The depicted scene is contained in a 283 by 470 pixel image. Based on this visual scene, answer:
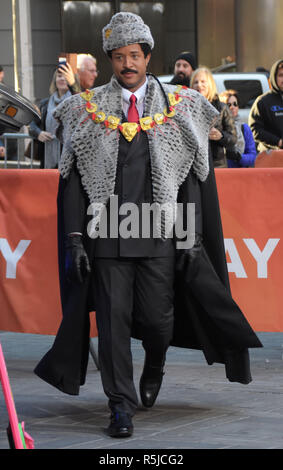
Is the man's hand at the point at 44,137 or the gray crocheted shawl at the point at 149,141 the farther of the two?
the man's hand at the point at 44,137

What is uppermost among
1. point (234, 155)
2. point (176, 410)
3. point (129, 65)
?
point (129, 65)

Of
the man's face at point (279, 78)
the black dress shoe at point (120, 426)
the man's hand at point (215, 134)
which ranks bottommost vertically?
the black dress shoe at point (120, 426)

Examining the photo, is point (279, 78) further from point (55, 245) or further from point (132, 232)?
point (132, 232)

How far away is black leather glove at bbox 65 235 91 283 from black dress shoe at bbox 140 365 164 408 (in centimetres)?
72

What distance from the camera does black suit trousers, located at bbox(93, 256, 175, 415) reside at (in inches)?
210

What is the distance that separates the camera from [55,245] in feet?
22.8

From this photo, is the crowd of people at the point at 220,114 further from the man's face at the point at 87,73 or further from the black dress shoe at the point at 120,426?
the black dress shoe at the point at 120,426

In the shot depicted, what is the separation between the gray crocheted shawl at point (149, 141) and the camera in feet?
17.5

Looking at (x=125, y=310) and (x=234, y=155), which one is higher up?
(x=234, y=155)

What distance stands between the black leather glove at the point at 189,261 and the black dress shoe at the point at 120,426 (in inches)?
30.6

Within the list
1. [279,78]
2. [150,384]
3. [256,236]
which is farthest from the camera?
[279,78]

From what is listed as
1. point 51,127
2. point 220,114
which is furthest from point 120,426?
point 51,127

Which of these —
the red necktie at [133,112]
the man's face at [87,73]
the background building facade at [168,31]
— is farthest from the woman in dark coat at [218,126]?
the background building facade at [168,31]

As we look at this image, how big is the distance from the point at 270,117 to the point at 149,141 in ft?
17.8
